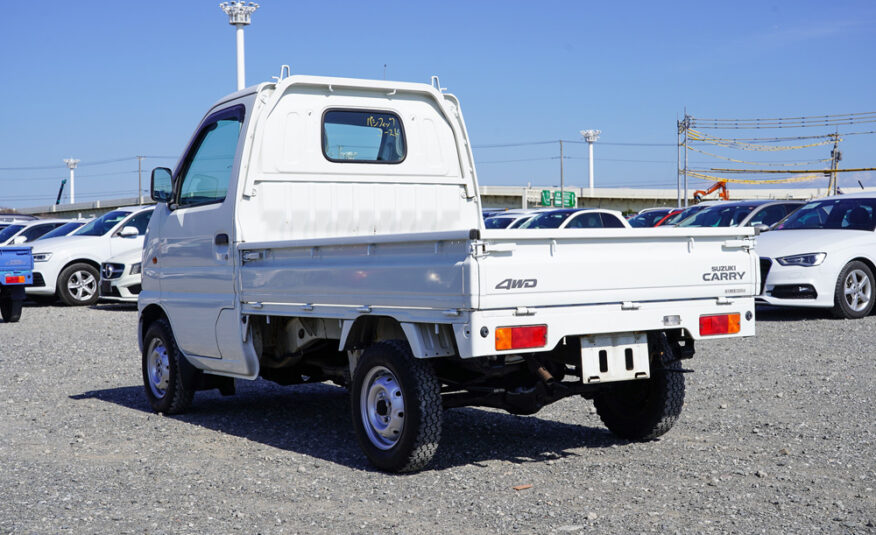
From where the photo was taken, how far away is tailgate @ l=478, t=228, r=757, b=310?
5.03m

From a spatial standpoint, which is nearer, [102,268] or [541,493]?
[541,493]

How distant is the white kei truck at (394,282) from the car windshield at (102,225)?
11.3m

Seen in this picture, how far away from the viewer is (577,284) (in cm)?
529

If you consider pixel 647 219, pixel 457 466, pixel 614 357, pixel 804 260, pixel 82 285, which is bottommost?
pixel 457 466

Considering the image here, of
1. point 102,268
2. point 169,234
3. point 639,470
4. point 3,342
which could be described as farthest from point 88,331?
point 639,470

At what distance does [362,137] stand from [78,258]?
12587mm

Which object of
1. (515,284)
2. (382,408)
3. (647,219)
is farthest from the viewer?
(647,219)

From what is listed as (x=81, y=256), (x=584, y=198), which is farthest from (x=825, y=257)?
(x=584, y=198)

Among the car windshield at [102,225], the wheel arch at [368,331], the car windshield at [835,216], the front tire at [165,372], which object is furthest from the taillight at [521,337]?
the car windshield at [102,225]

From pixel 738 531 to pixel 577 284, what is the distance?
1.49 m

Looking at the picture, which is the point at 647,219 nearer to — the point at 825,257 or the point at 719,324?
the point at 825,257

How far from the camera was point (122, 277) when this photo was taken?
16906 mm

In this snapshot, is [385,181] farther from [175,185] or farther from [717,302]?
[717,302]

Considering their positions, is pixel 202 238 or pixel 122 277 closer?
pixel 202 238
